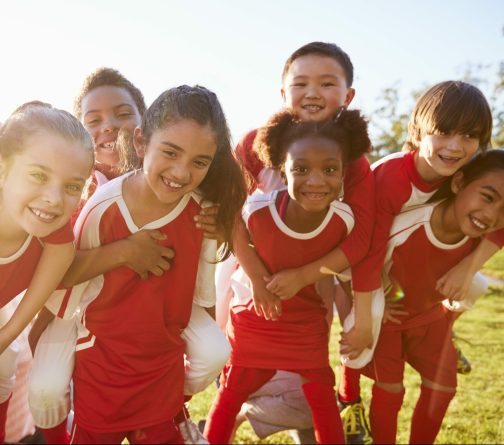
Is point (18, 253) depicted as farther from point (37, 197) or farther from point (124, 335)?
point (124, 335)

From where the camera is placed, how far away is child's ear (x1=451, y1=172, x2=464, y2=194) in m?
2.63

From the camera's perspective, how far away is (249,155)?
2.81 meters

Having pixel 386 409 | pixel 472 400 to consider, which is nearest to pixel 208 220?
pixel 386 409

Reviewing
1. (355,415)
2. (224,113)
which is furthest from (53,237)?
(355,415)

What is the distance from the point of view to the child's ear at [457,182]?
104 inches

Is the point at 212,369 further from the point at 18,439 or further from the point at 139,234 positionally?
the point at 18,439

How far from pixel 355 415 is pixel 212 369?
1.12 meters

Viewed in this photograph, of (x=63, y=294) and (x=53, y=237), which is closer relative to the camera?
(x=53, y=237)

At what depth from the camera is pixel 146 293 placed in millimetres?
2211

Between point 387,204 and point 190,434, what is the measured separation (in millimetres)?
1419

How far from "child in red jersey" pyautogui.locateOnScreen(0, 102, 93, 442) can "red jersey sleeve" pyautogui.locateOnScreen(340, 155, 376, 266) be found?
4.10 ft

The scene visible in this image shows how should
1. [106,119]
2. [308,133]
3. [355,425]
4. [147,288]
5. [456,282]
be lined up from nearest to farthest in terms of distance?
[147,288], [308,133], [456,282], [106,119], [355,425]

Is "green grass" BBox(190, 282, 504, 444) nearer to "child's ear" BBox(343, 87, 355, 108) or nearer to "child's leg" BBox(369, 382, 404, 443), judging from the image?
"child's leg" BBox(369, 382, 404, 443)

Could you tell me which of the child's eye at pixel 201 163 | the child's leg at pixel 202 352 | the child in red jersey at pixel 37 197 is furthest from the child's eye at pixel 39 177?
the child's leg at pixel 202 352
